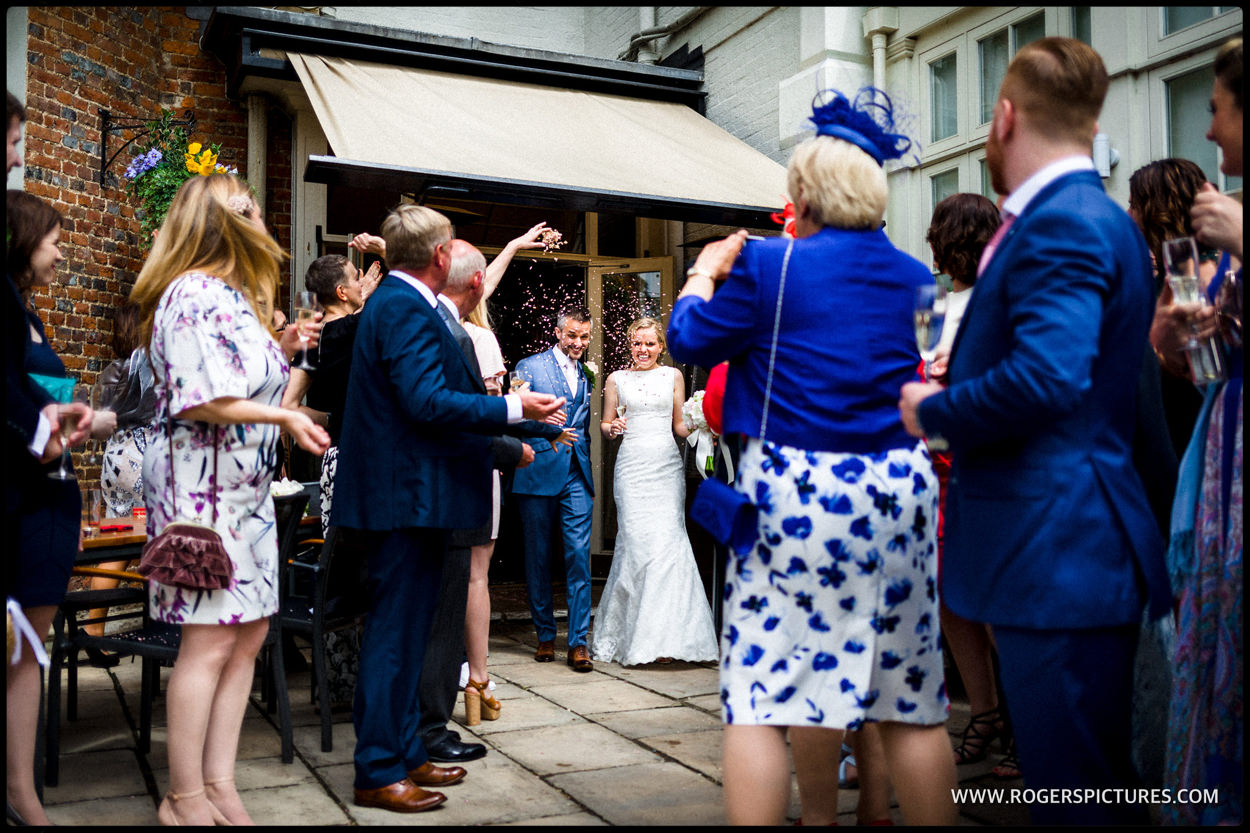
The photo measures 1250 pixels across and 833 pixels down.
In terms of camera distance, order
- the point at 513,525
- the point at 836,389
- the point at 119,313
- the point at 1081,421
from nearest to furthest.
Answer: the point at 1081,421, the point at 836,389, the point at 119,313, the point at 513,525

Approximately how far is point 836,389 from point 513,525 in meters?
6.25

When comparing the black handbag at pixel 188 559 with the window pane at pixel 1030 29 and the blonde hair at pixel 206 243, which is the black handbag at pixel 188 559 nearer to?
the blonde hair at pixel 206 243

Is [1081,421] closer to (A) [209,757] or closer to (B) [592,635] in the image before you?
(A) [209,757]

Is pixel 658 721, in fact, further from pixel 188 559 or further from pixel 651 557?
pixel 188 559

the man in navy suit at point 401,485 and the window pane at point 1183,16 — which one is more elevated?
the window pane at point 1183,16

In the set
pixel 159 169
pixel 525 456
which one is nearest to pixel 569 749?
pixel 525 456

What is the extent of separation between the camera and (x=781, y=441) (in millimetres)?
2078

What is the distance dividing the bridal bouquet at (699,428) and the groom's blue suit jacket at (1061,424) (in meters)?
3.39

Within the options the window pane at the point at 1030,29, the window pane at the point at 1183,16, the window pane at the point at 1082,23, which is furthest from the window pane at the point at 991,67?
the window pane at the point at 1183,16

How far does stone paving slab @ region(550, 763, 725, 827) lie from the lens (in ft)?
9.25

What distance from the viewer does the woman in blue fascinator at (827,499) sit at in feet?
6.66

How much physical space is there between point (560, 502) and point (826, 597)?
345 cm

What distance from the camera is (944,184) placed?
545 centimetres

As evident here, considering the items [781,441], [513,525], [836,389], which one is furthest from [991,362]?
[513,525]
